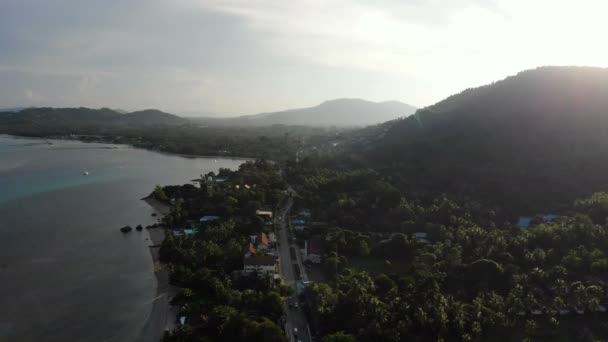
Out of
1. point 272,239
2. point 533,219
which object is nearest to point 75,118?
point 272,239

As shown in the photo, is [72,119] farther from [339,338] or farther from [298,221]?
[339,338]

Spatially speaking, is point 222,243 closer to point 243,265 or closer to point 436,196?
point 243,265

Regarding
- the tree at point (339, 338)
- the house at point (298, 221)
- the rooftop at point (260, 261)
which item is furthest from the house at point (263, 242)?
the tree at point (339, 338)

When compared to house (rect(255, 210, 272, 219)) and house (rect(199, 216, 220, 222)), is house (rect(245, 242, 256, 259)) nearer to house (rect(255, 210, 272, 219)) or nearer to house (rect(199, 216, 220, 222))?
house (rect(255, 210, 272, 219))

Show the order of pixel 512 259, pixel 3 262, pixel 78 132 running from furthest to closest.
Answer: pixel 78 132 → pixel 3 262 → pixel 512 259

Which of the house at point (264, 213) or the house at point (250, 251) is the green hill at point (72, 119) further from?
the house at point (250, 251)

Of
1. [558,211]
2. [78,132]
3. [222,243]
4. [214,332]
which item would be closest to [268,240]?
[222,243]
